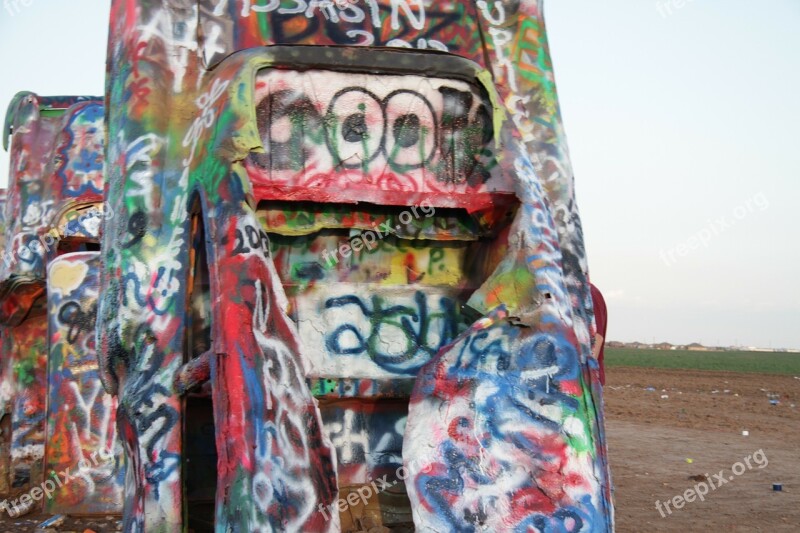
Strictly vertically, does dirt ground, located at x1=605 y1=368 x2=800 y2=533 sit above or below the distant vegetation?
below

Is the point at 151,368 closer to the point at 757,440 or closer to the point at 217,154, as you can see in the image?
the point at 217,154

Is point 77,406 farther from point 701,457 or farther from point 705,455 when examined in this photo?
point 705,455

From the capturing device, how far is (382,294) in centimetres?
450

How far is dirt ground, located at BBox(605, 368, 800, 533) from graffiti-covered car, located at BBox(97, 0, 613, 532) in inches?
160

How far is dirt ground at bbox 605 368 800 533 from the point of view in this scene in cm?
812

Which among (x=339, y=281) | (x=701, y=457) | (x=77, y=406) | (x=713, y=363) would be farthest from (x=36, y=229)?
(x=713, y=363)

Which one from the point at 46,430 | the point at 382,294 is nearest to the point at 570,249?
the point at 382,294

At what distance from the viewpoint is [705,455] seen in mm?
11977

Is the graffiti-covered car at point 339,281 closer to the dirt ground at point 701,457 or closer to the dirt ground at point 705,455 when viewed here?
the dirt ground at point 701,457

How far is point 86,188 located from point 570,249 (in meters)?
6.23

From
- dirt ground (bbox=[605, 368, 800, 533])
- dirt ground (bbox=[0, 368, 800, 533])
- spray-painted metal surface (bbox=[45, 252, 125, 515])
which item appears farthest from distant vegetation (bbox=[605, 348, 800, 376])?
spray-painted metal surface (bbox=[45, 252, 125, 515])

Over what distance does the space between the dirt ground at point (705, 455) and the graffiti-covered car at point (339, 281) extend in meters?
4.06

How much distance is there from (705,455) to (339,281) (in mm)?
8913

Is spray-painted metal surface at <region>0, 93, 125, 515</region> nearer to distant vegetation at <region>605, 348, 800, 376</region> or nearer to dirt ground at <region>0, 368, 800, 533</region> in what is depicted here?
dirt ground at <region>0, 368, 800, 533</region>
